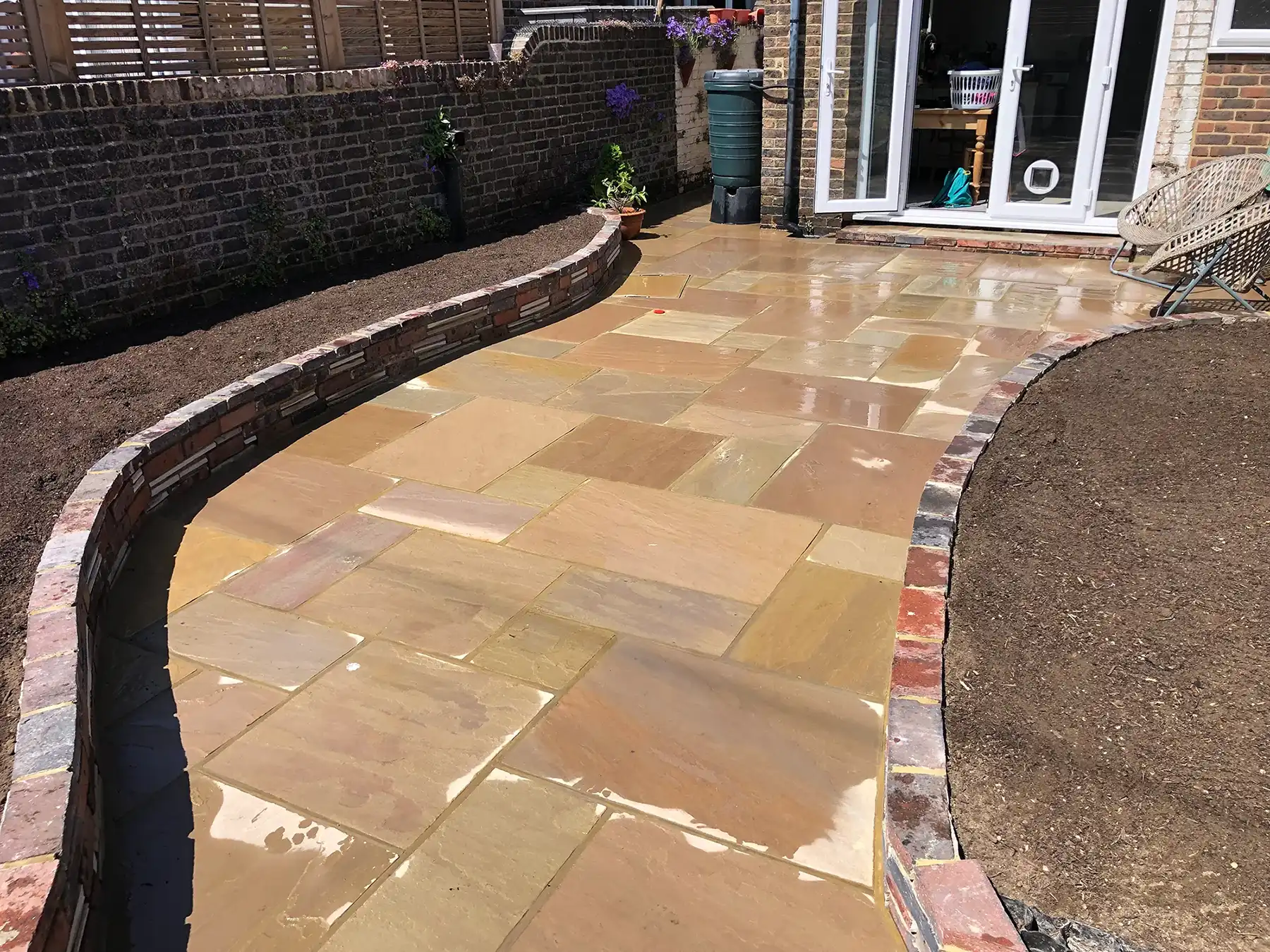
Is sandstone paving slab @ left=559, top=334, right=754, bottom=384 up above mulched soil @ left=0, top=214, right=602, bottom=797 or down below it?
below

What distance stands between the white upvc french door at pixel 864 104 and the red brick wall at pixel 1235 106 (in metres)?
2.31

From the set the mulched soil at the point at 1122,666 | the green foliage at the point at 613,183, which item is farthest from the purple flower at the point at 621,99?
the mulched soil at the point at 1122,666

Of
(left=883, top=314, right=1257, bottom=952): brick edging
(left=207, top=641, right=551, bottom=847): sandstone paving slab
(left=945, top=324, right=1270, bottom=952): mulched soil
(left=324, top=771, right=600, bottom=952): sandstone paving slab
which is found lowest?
(left=324, top=771, right=600, bottom=952): sandstone paving slab

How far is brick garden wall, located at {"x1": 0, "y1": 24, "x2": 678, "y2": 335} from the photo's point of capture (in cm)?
536

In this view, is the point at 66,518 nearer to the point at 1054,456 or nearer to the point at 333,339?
the point at 333,339

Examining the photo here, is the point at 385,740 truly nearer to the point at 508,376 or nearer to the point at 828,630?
the point at 828,630

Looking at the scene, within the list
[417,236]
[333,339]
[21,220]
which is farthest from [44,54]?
[417,236]

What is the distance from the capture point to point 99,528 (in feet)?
11.6

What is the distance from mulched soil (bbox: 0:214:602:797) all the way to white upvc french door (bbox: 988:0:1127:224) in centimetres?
399

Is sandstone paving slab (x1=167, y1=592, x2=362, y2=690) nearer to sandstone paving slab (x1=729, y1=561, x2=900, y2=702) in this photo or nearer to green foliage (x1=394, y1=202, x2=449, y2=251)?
sandstone paving slab (x1=729, y1=561, x2=900, y2=702)

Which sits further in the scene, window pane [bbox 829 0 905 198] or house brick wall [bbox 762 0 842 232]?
house brick wall [bbox 762 0 842 232]

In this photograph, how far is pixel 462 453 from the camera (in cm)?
468

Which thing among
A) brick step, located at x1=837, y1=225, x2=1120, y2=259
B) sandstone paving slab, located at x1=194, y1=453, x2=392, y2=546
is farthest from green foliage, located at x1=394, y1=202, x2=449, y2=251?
sandstone paving slab, located at x1=194, y1=453, x2=392, y2=546

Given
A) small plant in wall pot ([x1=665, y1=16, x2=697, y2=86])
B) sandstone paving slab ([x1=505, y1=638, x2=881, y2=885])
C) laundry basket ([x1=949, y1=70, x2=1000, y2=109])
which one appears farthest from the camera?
small plant in wall pot ([x1=665, y1=16, x2=697, y2=86])
